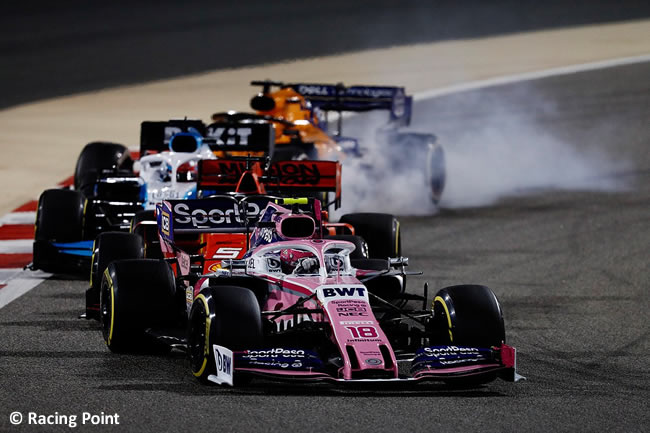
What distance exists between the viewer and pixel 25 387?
29.5 ft

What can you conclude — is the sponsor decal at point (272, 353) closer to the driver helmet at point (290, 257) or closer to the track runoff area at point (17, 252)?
the driver helmet at point (290, 257)

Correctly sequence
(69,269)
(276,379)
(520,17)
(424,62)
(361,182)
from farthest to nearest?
1. (520,17)
2. (424,62)
3. (361,182)
4. (69,269)
5. (276,379)

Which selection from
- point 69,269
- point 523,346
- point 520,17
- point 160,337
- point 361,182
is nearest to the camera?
point 160,337

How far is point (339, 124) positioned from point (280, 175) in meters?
6.16

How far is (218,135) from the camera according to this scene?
16.7 metres

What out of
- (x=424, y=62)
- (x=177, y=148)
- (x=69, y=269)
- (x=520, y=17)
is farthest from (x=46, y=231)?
(x=520, y=17)

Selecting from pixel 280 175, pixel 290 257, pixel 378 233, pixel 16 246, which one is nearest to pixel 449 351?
pixel 290 257

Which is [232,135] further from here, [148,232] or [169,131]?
[148,232]

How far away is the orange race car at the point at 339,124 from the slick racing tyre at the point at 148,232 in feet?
18.7

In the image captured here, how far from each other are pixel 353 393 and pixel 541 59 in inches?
993

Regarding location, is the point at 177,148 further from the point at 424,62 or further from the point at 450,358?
the point at 424,62

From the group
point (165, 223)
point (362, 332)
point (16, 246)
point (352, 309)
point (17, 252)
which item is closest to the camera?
point (362, 332)

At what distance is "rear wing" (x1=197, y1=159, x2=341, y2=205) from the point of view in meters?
13.6

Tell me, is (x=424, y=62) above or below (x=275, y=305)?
above
